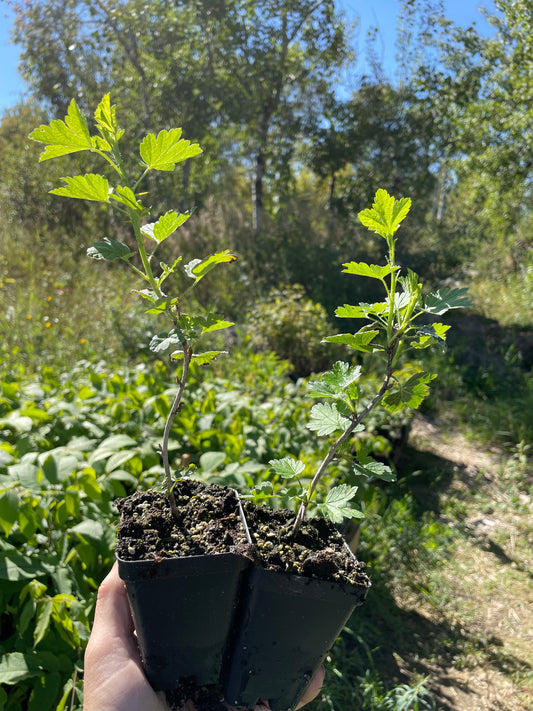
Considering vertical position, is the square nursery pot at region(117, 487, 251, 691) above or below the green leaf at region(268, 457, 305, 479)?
below

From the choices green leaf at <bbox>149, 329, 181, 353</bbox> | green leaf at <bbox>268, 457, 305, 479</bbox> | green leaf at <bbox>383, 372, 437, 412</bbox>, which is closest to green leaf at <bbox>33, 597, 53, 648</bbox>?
green leaf at <bbox>268, 457, 305, 479</bbox>

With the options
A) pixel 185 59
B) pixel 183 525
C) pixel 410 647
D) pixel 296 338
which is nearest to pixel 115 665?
pixel 183 525

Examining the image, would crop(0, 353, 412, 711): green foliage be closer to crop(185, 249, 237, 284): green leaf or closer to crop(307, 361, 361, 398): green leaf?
crop(307, 361, 361, 398): green leaf

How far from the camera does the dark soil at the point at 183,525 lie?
0.82 m

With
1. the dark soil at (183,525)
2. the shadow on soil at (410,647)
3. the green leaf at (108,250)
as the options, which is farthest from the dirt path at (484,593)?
the green leaf at (108,250)

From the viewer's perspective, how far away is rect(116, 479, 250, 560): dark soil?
815 mm

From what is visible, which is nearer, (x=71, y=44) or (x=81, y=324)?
(x=81, y=324)

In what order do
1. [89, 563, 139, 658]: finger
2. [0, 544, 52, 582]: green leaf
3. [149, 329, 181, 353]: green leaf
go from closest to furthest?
1. [149, 329, 181, 353]: green leaf
2. [89, 563, 139, 658]: finger
3. [0, 544, 52, 582]: green leaf

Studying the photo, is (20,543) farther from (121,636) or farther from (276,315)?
(276,315)

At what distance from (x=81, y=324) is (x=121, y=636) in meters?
4.33

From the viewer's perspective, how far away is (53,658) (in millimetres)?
1204

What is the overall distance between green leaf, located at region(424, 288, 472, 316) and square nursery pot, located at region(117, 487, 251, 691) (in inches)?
18.6

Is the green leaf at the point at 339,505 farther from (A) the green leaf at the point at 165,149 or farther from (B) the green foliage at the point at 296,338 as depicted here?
(B) the green foliage at the point at 296,338

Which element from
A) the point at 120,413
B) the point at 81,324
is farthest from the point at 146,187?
the point at 120,413
